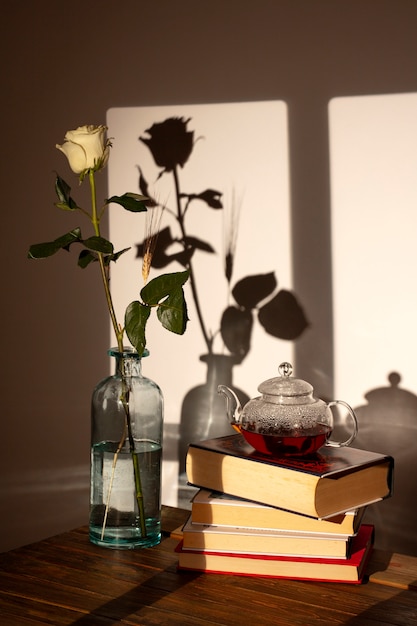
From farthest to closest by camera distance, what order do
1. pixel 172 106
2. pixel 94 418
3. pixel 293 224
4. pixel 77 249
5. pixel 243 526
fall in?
pixel 77 249 < pixel 172 106 < pixel 293 224 < pixel 94 418 < pixel 243 526

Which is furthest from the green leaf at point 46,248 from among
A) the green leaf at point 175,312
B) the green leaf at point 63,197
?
the green leaf at point 175,312

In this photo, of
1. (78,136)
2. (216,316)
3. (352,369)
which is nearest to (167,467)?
(216,316)

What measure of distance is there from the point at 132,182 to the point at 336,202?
457 mm

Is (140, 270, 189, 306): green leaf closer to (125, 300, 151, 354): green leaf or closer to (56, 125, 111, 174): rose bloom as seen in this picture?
(125, 300, 151, 354): green leaf

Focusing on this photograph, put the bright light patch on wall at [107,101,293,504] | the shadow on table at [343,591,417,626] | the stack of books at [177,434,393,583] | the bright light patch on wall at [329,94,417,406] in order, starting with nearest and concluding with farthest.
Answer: the shadow on table at [343,591,417,626] < the stack of books at [177,434,393,583] < the bright light patch on wall at [329,94,417,406] < the bright light patch on wall at [107,101,293,504]

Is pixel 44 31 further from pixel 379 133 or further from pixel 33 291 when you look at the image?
pixel 379 133

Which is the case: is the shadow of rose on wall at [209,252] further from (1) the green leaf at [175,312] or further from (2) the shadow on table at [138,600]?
(2) the shadow on table at [138,600]

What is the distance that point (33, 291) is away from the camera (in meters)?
1.89

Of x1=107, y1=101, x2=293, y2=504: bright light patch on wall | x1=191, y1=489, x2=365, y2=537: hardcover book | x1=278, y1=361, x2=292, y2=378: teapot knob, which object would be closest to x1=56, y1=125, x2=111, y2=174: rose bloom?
x1=107, y1=101, x2=293, y2=504: bright light patch on wall

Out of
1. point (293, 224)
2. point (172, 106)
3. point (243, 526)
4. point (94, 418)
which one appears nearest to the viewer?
point (243, 526)

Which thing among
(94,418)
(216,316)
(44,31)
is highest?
(44,31)

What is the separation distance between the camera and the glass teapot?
1227 mm

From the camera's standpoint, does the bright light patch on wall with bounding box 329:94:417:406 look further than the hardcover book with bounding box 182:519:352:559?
Yes

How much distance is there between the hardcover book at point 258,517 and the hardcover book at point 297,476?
0.01 meters
